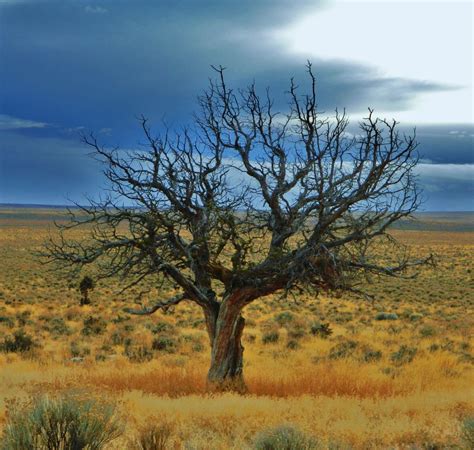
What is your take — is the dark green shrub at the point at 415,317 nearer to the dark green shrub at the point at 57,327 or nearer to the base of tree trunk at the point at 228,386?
the dark green shrub at the point at 57,327

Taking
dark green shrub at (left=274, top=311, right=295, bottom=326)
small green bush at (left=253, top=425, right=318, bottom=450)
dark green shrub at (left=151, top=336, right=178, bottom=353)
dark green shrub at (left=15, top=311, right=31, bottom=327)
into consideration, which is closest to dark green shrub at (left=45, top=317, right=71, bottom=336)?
dark green shrub at (left=15, top=311, right=31, bottom=327)

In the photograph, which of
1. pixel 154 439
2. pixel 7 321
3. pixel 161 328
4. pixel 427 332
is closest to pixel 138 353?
pixel 161 328

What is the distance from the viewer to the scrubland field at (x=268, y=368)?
350 inches

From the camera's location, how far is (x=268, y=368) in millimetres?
17219

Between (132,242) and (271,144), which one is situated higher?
(271,144)

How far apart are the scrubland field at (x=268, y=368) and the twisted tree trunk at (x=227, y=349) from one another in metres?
0.69

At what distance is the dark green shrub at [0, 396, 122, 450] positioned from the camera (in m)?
6.35

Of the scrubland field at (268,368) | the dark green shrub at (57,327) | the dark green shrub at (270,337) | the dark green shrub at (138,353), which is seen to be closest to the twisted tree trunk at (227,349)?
the scrubland field at (268,368)

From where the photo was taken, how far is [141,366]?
17.5m

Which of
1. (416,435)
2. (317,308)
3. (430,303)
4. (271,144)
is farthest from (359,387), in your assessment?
(430,303)

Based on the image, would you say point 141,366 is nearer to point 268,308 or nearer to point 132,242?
point 132,242

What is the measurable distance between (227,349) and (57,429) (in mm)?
6511

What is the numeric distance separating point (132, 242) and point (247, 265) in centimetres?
254

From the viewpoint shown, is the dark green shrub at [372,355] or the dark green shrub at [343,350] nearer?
the dark green shrub at [372,355]
